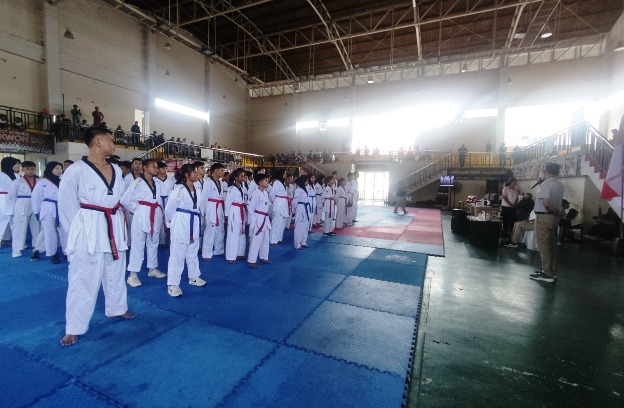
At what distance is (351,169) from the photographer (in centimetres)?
2100

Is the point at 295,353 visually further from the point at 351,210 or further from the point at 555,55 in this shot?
the point at 555,55

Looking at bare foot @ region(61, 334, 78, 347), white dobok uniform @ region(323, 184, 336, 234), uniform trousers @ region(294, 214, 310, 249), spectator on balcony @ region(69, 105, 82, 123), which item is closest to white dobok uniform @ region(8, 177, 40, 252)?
bare foot @ region(61, 334, 78, 347)

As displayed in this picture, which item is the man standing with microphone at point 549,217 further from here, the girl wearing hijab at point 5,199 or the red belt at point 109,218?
the girl wearing hijab at point 5,199

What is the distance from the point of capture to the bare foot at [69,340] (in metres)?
2.60

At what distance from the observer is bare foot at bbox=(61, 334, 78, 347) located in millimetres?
2602

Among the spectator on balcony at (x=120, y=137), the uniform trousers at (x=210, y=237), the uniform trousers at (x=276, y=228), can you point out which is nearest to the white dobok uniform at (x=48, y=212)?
the uniform trousers at (x=210, y=237)

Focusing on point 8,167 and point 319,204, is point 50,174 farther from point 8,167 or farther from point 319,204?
point 319,204

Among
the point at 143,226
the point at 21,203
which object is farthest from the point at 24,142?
the point at 143,226

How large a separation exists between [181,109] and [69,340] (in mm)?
18973

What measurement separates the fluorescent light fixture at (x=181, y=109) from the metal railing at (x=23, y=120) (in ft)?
19.9

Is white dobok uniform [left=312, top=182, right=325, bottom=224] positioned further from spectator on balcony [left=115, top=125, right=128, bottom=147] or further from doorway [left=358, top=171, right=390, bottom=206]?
doorway [left=358, top=171, right=390, bottom=206]

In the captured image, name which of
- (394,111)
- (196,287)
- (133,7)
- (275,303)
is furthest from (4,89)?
(394,111)

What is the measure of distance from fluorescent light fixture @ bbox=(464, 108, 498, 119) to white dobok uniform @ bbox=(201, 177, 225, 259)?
65.1 feet

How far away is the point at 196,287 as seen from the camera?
408cm
